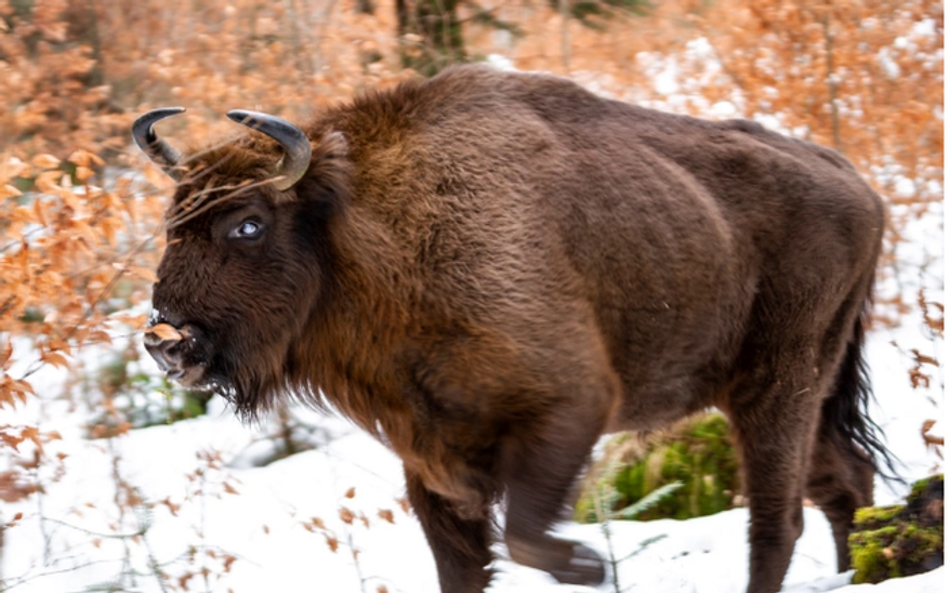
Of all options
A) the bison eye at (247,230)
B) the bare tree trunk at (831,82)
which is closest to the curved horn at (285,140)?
the bison eye at (247,230)

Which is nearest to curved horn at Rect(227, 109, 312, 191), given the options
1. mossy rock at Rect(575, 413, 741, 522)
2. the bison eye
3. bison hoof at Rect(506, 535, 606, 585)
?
the bison eye

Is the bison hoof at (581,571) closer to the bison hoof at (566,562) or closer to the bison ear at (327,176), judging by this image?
the bison hoof at (566,562)

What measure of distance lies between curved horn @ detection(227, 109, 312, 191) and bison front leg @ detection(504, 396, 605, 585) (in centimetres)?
141

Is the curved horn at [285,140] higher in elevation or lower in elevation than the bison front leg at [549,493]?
higher

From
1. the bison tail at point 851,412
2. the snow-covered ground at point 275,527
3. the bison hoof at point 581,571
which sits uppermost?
the bison hoof at point 581,571

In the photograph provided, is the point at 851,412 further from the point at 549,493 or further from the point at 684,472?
the point at 549,493

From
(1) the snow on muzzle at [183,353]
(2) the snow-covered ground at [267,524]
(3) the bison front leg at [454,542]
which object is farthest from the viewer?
(2) the snow-covered ground at [267,524]

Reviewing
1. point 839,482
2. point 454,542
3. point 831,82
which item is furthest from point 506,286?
point 831,82

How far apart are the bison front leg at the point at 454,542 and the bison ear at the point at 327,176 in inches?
52.0

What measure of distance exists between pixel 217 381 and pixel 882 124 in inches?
279

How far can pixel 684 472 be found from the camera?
7.40 m

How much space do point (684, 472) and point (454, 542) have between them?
3.02 meters

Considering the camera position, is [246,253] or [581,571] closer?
[581,571]

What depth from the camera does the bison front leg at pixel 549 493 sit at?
4.04 metres
